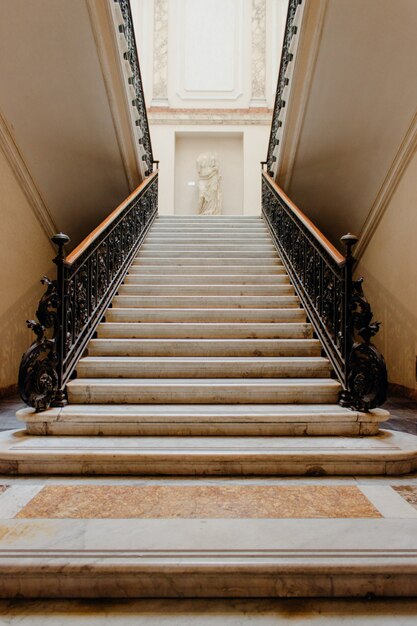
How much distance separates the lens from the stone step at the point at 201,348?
3145mm

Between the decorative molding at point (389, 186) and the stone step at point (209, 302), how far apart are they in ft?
5.30

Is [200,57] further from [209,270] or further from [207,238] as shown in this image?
[209,270]

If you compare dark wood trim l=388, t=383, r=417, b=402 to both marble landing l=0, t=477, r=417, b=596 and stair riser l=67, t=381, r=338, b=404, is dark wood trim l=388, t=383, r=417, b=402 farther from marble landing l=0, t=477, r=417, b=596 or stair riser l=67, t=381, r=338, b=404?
marble landing l=0, t=477, r=417, b=596

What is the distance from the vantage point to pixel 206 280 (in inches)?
166

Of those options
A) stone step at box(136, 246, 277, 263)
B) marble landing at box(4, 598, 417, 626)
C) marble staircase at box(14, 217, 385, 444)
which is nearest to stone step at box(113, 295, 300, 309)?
marble staircase at box(14, 217, 385, 444)

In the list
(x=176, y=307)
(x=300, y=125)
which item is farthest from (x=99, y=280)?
(x=300, y=125)

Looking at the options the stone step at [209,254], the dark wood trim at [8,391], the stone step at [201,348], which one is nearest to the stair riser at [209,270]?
the stone step at [209,254]

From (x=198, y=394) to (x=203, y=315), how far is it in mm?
1088

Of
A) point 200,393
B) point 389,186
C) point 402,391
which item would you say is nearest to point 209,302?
point 200,393

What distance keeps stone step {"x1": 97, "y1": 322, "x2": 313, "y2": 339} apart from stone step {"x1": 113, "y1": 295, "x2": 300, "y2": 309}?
44cm

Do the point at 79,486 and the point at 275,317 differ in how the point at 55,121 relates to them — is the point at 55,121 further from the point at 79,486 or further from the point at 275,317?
the point at 79,486

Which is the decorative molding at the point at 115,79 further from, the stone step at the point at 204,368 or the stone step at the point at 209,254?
the stone step at the point at 204,368

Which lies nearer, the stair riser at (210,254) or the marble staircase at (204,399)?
the marble staircase at (204,399)

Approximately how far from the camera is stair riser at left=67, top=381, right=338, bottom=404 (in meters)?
2.60
